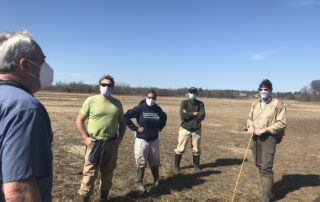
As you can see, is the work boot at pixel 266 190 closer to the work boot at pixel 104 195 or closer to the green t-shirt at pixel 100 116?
the work boot at pixel 104 195

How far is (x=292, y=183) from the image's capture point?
391 inches

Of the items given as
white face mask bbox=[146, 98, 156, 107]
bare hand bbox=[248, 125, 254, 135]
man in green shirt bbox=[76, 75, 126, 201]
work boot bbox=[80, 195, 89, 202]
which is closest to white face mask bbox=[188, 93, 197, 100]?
white face mask bbox=[146, 98, 156, 107]

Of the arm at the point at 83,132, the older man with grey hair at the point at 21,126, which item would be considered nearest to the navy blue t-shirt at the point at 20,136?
the older man with grey hair at the point at 21,126

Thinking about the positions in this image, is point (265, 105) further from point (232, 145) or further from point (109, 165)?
point (232, 145)

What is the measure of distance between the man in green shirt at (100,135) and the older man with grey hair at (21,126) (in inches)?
176

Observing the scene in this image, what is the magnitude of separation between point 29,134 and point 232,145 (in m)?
14.2

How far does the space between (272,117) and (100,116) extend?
135 inches

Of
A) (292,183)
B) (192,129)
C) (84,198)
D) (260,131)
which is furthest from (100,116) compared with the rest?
(292,183)

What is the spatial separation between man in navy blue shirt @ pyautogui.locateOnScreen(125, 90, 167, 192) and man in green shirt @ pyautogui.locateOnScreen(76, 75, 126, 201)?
1.15 metres

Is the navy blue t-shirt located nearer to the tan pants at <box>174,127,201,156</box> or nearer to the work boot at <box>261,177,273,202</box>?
the work boot at <box>261,177,273,202</box>

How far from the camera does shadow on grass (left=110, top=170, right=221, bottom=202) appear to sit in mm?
7887

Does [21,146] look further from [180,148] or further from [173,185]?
[180,148]

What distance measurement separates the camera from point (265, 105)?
8.27 meters

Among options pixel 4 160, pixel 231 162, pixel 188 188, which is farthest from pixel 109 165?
pixel 231 162
